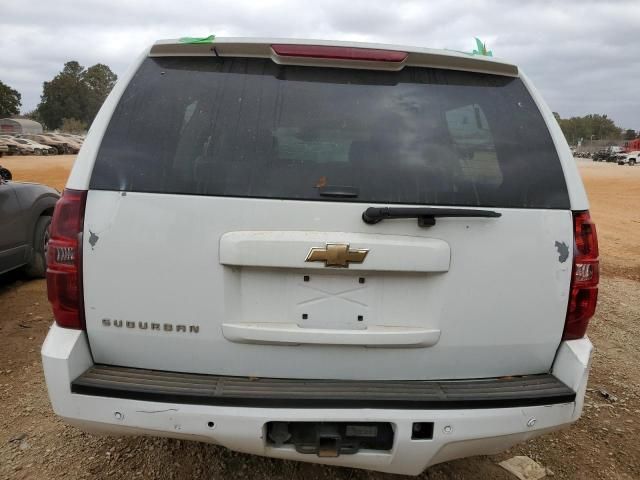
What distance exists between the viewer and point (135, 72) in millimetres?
2127

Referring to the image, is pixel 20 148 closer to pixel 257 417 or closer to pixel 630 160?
pixel 257 417

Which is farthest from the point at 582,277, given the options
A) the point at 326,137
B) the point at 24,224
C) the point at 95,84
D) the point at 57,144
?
the point at 95,84

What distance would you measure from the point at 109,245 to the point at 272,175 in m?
0.67

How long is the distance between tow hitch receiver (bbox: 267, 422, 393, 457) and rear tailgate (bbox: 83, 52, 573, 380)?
199mm

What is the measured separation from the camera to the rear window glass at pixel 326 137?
1.95 meters

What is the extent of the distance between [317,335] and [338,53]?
44.0 inches

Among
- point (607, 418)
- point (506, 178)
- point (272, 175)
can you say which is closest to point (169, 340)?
point (272, 175)

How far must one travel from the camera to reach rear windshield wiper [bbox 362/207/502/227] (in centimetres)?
188

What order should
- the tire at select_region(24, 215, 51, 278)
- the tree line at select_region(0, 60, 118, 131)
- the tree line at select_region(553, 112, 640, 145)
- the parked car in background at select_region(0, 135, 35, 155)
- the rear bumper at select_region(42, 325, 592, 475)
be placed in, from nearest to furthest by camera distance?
the rear bumper at select_region(42, 325, 592, 475), the tire at select_region(24, 215, 51, 278), the parked car in background at select_region(0, 135, 35, 155), the tree line at select_region(0, 60, 118, 131), the tree line at select_region(553, 112, 640, 145)

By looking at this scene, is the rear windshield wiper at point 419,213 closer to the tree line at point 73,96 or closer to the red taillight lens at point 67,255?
the red taillight lens at point 67,255

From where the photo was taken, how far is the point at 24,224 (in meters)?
5.36

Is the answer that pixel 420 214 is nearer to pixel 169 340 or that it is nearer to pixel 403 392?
pixel 403 392

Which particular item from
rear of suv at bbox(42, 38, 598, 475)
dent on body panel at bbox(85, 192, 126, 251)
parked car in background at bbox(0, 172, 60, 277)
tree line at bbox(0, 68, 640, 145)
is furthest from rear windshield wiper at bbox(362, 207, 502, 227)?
tree line at bbox(0, 68, 640, 145)

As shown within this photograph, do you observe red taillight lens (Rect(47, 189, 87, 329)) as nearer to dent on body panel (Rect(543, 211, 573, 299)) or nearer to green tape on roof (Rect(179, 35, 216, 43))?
green tape on roof (Rect(179, 35, 216, 43))
